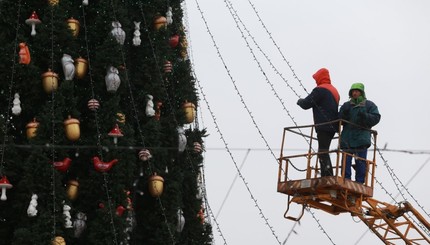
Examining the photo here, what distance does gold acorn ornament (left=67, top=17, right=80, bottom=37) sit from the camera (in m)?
21.7

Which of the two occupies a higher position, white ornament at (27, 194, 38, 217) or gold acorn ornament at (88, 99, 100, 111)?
gold acorn ornament at (88, 99, 100, 111)

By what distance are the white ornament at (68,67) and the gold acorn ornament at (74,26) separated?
0.53 m

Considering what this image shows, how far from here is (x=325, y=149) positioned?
70.0 feet

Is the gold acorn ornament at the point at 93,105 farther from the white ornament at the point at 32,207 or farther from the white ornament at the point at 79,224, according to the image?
the white ornament at the point at 32,207

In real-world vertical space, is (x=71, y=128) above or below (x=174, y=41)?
below

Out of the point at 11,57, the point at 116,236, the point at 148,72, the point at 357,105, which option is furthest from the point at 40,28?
the point at 357,105

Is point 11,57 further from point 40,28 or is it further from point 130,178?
point 130,178

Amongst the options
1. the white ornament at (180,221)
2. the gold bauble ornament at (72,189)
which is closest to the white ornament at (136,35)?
the gold bauble ornament at (72,189)

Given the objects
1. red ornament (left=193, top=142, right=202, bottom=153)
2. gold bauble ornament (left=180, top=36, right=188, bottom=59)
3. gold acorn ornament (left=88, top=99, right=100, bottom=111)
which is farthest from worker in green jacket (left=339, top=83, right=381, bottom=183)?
gold acorn ornament (left=88, top=99, right=100, bottom=111)

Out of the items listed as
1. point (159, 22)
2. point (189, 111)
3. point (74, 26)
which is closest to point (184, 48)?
point (159, 22)

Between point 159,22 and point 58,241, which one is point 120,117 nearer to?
point 159,22

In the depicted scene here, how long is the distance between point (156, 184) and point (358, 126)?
3.39 m

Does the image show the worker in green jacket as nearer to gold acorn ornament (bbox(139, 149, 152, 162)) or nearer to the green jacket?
the green jacket

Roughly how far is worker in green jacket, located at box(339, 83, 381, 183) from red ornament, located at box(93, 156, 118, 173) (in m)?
3.68
